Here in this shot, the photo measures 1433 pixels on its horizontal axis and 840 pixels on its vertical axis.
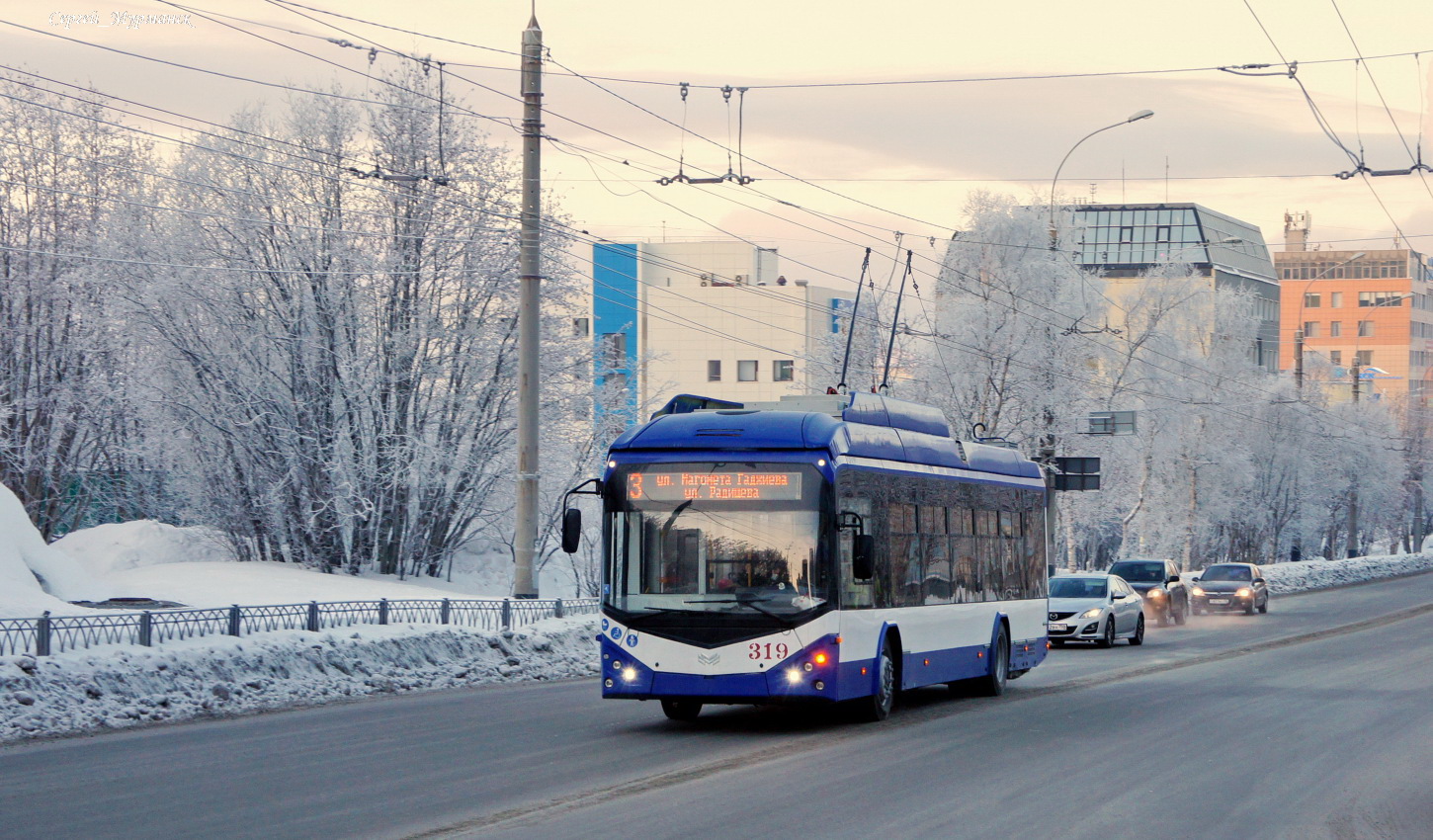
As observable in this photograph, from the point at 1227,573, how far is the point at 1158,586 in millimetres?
6643

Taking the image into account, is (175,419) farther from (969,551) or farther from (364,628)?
(969,551)

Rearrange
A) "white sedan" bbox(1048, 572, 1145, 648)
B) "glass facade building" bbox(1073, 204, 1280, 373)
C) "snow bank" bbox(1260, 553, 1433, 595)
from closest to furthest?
"white sedan" bbox(1048, 572, 1145, 648)
"snow bank" bbox(1260, 553, 1433, 595)
"glass facade building" bbox(1073, 204, 1280, 373)

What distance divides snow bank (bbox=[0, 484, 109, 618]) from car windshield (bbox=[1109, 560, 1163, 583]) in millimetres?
24419

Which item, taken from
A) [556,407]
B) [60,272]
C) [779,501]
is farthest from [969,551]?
Result: [60,272]

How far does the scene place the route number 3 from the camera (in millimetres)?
Answer: 14828

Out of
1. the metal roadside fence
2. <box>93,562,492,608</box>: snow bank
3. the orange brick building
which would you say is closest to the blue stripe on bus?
the metal roadside fence

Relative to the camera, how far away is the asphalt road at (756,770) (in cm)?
988

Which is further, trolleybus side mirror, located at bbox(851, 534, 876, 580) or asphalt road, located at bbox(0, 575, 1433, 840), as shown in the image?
trolleybus side mirror, located at bbox(851, 534, 876, 580)

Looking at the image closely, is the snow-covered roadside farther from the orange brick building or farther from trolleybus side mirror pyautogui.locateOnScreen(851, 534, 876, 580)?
the orange brick building

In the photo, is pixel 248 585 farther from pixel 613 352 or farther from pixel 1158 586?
pixel 1158 586

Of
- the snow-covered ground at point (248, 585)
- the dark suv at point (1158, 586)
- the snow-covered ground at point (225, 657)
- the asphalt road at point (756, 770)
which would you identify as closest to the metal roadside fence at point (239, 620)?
the snow-covered ground at point (225, 657)

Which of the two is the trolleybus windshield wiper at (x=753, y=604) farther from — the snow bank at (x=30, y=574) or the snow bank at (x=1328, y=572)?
the snow bank at (x=1328, y=572)

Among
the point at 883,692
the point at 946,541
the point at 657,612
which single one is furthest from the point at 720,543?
the point at 946,541

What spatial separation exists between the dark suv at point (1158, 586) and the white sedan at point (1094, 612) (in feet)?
24.9
